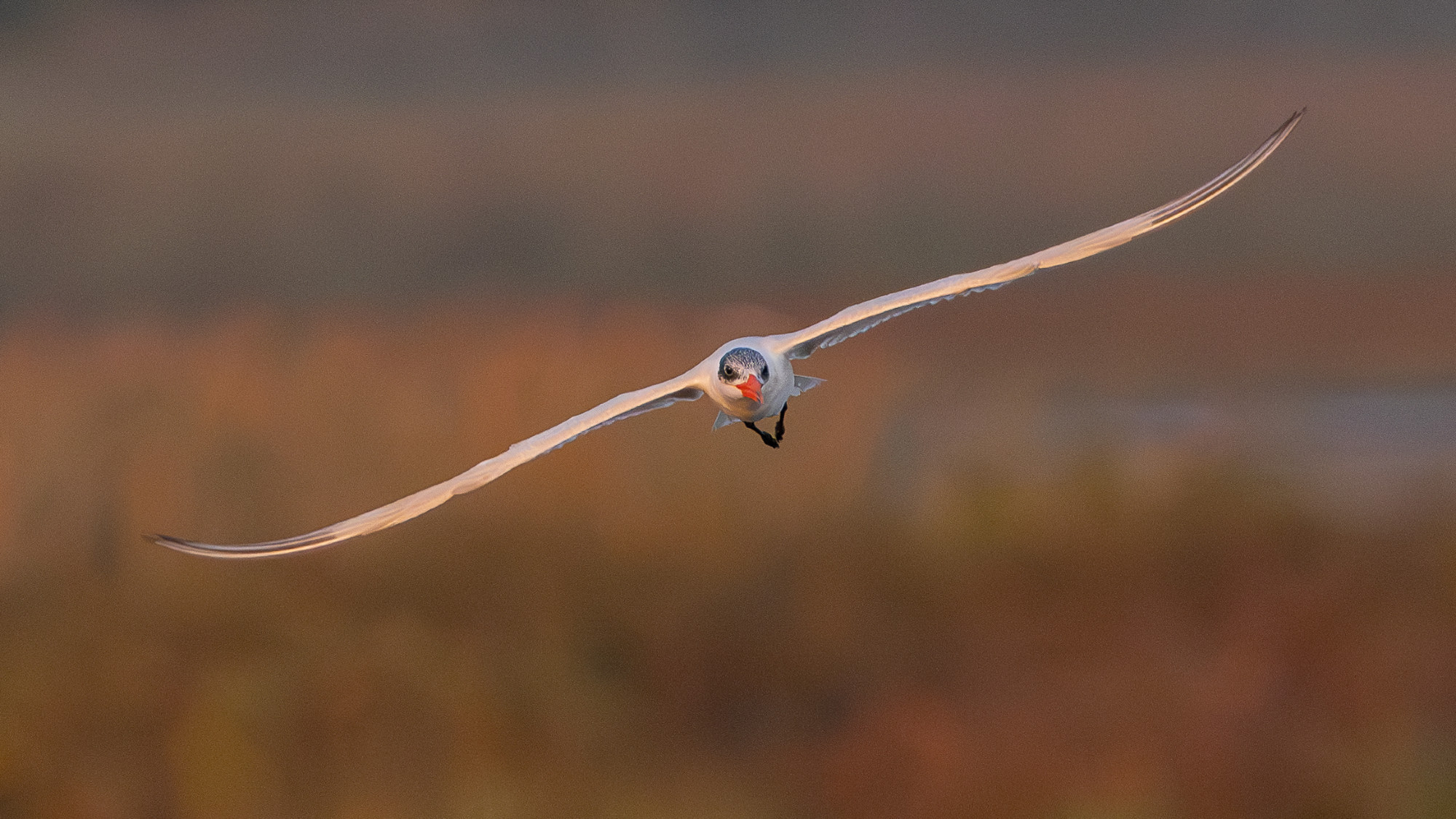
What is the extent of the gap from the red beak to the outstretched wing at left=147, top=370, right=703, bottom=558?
2.49ft

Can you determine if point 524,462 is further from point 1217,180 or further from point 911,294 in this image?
point 1217,180

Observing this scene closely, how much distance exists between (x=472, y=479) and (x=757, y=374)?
3.34 meters

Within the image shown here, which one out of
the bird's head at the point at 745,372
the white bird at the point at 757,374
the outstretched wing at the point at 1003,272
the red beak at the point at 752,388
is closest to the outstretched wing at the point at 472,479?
the white bird at the point at 757,374

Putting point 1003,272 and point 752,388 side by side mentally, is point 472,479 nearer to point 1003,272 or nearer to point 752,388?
point 752,388

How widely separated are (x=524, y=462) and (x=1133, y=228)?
710 centimetres

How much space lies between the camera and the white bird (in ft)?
45.0

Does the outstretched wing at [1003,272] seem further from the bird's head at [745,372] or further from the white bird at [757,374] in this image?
the bird's head at [745,372]

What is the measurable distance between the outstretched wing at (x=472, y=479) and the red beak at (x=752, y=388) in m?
0.76

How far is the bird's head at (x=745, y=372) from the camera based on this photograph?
1459 centimetres

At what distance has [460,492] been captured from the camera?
1480 centimetres

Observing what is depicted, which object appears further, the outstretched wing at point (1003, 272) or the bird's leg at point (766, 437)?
the bird's leg at point (766, 437)

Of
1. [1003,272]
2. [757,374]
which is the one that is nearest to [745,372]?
[757,374]

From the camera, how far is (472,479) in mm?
14828

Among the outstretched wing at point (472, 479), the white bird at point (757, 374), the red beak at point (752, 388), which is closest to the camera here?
the outstretched wing at point (472, 479)
